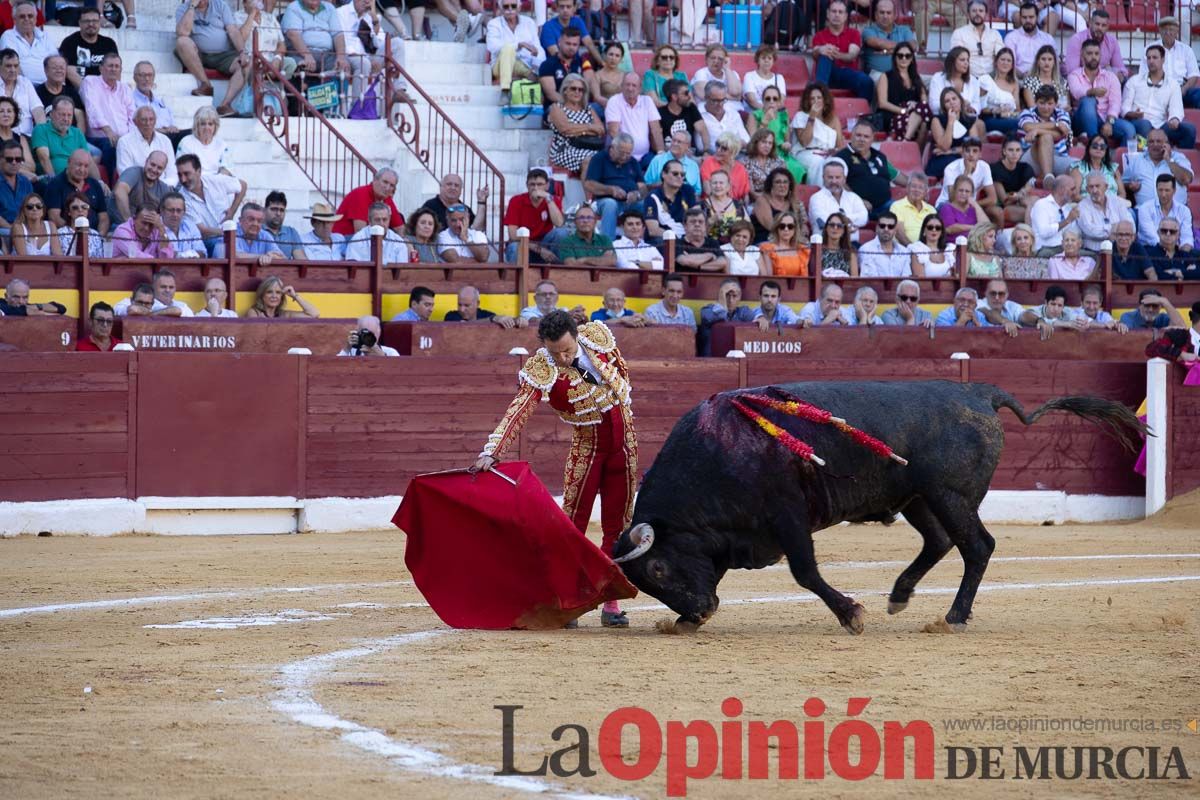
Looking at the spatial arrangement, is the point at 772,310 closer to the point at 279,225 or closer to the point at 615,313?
the point at 615,313

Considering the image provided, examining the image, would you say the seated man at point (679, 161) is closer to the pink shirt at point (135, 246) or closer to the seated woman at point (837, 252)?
the seated woman at point (837, 252)

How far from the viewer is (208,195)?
11.2m

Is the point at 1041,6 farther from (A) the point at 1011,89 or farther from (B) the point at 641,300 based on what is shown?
(B) the point at 641,300

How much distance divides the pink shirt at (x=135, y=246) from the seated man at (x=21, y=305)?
0.51 m

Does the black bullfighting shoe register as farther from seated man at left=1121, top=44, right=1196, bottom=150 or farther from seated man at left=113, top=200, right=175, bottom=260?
seated man at left=1121, top=44, right=1196, bottom=150

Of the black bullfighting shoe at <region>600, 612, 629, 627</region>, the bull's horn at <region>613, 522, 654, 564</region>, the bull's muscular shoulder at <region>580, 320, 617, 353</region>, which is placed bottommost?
the black bullfighting shoe at <region>600, 612, 629, 627</region>

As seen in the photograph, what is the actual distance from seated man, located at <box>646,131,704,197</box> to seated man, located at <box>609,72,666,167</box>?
0.21 m

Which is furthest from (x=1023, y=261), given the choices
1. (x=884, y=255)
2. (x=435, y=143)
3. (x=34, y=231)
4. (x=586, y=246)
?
(x=34, y=231)

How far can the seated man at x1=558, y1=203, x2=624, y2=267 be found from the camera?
11625 millimetres

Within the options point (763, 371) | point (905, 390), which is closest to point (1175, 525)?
point (763, 371)

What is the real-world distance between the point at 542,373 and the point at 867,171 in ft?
23.9

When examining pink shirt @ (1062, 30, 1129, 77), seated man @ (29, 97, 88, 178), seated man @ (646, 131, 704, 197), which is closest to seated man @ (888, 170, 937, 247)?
seated man @ (646, 131, 704, 197)

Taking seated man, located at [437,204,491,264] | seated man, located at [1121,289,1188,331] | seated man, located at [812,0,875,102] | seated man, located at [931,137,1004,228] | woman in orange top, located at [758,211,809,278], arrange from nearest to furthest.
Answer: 1. seated man, located at [437,204,491,264]
2. woman in orange top, located at [758,211,809,278]
3. seated man, located at [1121,289,1188,331]
4. seated man, located at [931,137,1004,228]
5. seated man, located at [812,0,875,102]

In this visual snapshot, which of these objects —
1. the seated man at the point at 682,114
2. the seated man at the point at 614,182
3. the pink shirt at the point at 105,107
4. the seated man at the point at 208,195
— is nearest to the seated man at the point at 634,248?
the seated man at the point at 614,182
